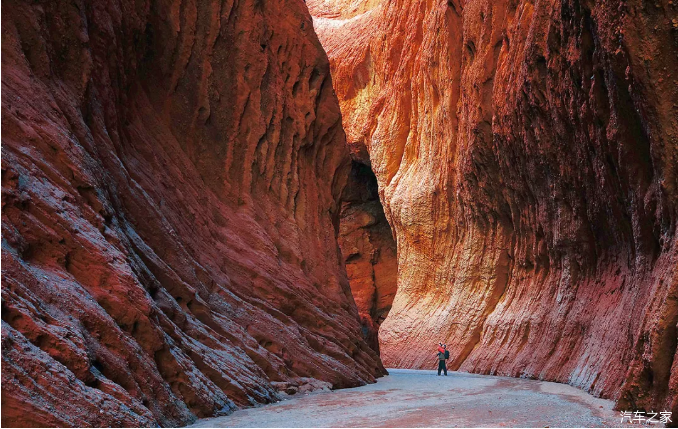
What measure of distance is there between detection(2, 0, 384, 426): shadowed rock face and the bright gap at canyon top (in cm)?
5

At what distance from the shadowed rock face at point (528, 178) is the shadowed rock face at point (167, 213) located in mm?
6095

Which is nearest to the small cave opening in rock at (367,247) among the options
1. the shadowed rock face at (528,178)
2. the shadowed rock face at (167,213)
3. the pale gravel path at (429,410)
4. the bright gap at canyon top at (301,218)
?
the shadowed rock face at (528,178)

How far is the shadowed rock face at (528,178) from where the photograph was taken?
36.5 feet

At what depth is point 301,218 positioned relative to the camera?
21891 millimetres

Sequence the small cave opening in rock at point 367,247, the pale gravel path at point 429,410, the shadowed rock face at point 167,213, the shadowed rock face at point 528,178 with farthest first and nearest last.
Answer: the small cave opening in rock at point 367,247 → the shadowed rock face at point 528,178 → the pale gravel path at point 429,410 → the shadowed rock face at point 167,213

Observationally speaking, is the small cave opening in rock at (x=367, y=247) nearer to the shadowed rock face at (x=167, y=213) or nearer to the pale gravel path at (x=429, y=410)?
the shadowed rock face at (x=167, y=213)

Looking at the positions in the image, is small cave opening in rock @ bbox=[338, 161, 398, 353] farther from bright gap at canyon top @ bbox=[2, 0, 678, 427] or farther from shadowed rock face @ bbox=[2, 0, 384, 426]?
shadowed rock face @ bbox=[2, 0, 384, 426]

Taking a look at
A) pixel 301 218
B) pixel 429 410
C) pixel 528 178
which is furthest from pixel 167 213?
pixel 528 178

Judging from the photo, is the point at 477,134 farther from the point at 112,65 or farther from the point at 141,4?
the point at 112,65

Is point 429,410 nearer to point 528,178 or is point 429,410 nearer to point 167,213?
point 167,213

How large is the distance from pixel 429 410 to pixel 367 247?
1536 inches

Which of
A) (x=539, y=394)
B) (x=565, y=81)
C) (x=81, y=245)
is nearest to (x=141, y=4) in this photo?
(x=81, y=245)

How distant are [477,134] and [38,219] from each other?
73.5 ft

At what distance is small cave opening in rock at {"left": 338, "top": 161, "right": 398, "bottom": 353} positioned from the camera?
161ft
